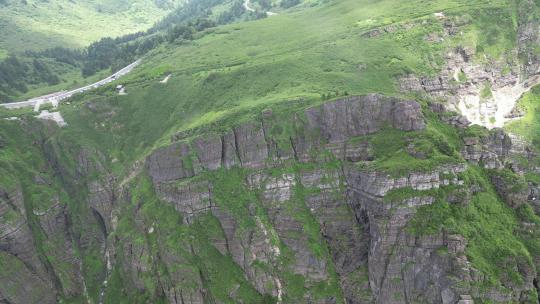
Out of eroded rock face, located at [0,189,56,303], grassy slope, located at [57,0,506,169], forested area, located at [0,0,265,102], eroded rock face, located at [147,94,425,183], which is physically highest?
forested area, located at [0,0,265,102]

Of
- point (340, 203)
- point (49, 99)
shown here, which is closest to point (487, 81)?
point (340, 203)

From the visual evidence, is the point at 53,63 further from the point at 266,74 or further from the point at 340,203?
the point at 340,203

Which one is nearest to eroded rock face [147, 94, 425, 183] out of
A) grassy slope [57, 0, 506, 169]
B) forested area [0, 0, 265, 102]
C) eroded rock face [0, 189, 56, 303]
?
grassy slope [57, 0, 506, 169]

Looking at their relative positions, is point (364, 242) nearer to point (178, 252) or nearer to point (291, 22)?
point (178, 252)

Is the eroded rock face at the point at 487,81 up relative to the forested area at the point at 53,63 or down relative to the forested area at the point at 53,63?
down

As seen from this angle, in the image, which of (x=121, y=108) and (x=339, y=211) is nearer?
(x=339, y=211)

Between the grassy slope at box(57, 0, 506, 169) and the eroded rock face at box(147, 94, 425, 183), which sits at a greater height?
the grassy slope at box(57, 0, 506, 169)

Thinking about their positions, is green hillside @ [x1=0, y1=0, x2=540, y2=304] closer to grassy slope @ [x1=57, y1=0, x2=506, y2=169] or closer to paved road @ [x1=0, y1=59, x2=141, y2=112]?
grassy slope @ [x1=57, y1=0, x2=506, y2=169]

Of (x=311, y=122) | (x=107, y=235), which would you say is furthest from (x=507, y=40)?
(x=107, y=235)

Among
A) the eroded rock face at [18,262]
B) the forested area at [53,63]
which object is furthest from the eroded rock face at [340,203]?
the forested area at [53,63]

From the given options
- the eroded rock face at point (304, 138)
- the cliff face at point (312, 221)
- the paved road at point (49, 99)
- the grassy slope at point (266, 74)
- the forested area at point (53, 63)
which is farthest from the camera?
the forested area at point (53, 63)

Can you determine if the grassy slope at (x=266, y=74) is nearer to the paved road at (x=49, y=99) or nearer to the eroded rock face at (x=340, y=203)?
the eroded rock face at (x=340, y=203)
